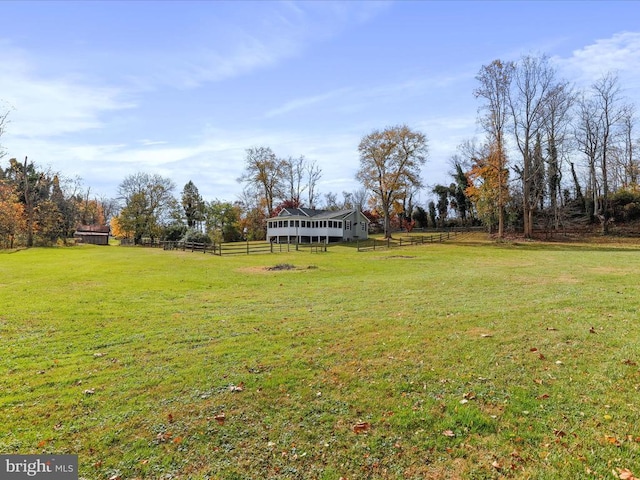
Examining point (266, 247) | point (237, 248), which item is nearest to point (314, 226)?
point (266, 247)

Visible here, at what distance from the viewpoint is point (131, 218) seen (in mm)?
59281

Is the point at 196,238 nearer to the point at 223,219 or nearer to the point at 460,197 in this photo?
the point at 223,219

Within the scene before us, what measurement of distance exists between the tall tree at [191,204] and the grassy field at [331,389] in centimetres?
5729

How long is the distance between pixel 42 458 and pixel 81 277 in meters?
15.5

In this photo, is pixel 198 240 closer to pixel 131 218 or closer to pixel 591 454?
pixel 131 218

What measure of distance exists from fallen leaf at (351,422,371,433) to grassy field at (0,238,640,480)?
16 mm

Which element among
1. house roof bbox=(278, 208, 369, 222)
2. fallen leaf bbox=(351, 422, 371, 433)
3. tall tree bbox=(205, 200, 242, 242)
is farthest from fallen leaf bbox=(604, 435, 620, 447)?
tall tree bbox=(205, 200, 242, 242)

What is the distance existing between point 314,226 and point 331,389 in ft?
157

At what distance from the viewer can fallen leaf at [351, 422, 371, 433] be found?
4.39 m

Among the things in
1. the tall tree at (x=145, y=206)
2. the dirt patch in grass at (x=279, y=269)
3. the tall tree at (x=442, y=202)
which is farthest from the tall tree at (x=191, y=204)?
the dirt patch in grass at (x=279, y=269)

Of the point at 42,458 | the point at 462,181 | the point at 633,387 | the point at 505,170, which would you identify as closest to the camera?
the point at 42,458

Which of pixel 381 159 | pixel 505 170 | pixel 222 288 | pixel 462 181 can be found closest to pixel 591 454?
pixel 222 288

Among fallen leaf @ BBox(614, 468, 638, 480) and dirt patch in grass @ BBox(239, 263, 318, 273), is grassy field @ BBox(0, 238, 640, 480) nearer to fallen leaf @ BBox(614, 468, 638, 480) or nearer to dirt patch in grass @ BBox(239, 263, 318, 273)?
fallen leaf @ BBox(614, 468, 638, 480)

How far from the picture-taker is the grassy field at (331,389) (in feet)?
12.9
